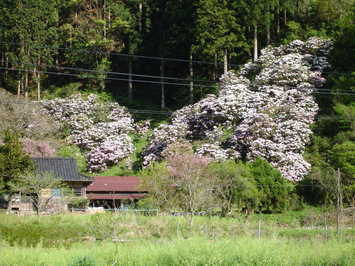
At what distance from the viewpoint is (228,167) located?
25.6m

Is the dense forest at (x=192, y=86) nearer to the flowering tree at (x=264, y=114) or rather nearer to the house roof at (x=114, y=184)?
the flowering tree at (x=264, y=114)

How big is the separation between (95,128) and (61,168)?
352 inches

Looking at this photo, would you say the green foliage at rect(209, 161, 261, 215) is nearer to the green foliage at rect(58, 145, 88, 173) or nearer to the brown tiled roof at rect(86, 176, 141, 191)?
the brown tiled roof at rect(86, 176, 141, 191)

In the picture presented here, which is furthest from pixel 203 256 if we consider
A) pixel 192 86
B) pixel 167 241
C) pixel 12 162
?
pixel 192 86

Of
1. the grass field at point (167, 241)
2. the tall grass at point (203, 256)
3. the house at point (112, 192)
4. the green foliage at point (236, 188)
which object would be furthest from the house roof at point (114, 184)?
the tall grass at point (203, 256)

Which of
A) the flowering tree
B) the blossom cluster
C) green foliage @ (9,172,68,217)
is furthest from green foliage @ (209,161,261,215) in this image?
the blossom cluster

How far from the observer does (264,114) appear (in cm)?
3080

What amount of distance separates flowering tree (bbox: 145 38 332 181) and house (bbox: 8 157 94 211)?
608 centimetres

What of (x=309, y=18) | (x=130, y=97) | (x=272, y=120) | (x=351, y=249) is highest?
(x=309, y=18)

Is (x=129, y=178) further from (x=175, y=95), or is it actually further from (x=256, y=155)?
(x=175, y=95)

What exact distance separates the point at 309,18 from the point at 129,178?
1006 inches

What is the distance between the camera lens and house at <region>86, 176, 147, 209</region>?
96.7 feet

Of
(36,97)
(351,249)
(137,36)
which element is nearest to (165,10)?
(137,36)

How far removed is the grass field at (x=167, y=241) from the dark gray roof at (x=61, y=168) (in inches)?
233
